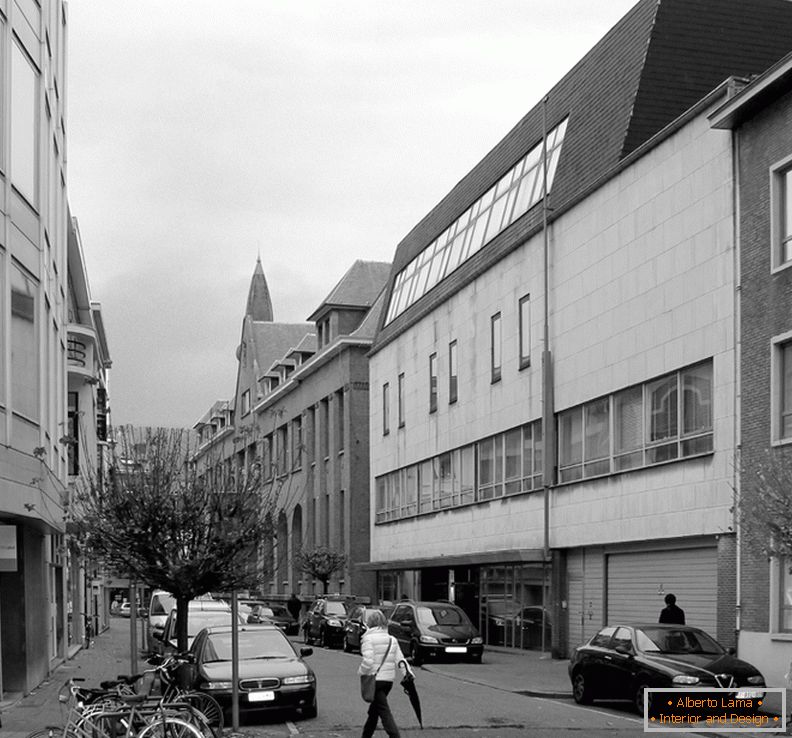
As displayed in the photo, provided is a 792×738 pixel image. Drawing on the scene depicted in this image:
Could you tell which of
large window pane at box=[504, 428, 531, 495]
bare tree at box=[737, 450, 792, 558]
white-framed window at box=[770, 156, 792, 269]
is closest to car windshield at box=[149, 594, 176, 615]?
large window pane at box=[504, 428, 531, 495]

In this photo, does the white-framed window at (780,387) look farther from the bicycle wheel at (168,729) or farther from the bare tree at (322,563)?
the bare tree at (322,563)

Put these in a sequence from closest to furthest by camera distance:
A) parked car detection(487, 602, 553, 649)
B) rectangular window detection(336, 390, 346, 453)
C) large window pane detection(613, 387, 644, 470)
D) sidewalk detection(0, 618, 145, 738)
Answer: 1. sidewalk detection(0, 618, 145, 738)
2. large window pane detection(613, 387, 644, 470)
3. parked car detection(487, 602, 553, 649)
4. rectangular window detection(336, 390, 346, 453)

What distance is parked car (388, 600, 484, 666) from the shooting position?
3039 cm

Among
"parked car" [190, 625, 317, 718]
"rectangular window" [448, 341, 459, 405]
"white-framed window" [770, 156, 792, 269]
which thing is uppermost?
"white-framed window" [770, 156, 792, 269]

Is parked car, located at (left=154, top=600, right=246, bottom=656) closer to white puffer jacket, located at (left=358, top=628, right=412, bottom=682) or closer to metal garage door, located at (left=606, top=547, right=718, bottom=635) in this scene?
metal garage door, located at (left=606, top=547, right=718, bottom=635)

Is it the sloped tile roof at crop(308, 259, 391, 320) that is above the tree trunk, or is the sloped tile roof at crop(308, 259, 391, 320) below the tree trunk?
above

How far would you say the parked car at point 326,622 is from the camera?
39625mm

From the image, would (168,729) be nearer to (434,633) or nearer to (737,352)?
(737,352)

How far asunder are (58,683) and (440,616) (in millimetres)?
9555

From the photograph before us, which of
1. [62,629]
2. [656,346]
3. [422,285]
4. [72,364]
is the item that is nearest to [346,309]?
[422,285]

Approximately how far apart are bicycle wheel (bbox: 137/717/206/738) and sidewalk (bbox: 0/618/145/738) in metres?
0.94

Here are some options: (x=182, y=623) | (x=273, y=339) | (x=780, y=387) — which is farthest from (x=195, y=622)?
(x=273, y=339)

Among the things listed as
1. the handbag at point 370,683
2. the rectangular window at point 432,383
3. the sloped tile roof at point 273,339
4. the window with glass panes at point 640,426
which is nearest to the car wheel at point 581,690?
the window with glass panes at point 640,426

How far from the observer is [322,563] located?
2270 inches
